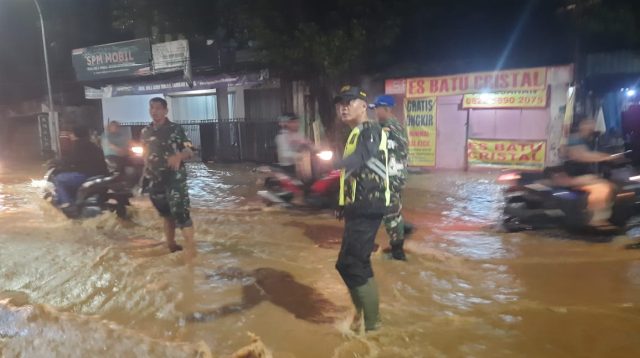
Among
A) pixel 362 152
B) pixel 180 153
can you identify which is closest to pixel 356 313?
pixel 362 152

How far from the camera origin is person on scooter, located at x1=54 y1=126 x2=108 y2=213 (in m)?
7.82

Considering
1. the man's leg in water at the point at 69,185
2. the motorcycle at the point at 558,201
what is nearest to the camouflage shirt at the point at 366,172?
the motorcycle at the point at 558,201

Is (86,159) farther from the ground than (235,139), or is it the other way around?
(86,159)

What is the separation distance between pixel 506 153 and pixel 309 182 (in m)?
6.28

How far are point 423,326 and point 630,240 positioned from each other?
11.6 feet

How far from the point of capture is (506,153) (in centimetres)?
1211

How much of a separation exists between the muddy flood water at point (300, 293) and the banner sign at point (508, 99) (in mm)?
4848

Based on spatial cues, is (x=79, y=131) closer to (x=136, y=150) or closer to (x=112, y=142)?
(x=112, y=142)

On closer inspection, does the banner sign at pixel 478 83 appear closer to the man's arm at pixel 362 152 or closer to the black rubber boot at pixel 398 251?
the black rubber boot at pixel 398 251

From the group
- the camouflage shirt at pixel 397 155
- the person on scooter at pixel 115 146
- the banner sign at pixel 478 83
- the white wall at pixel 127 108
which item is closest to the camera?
the camouflage shirt at pixel 397 155

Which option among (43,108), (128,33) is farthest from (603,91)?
(43,108)

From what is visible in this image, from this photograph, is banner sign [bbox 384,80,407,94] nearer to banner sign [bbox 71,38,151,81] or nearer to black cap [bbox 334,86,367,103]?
banner sign [bbox 71,38,151,81]

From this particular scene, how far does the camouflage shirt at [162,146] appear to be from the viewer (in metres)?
5.41

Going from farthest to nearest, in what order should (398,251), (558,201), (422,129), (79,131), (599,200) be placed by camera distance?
(422,129) < (79,131) < (558,201) < (599,200) < (398,251)
